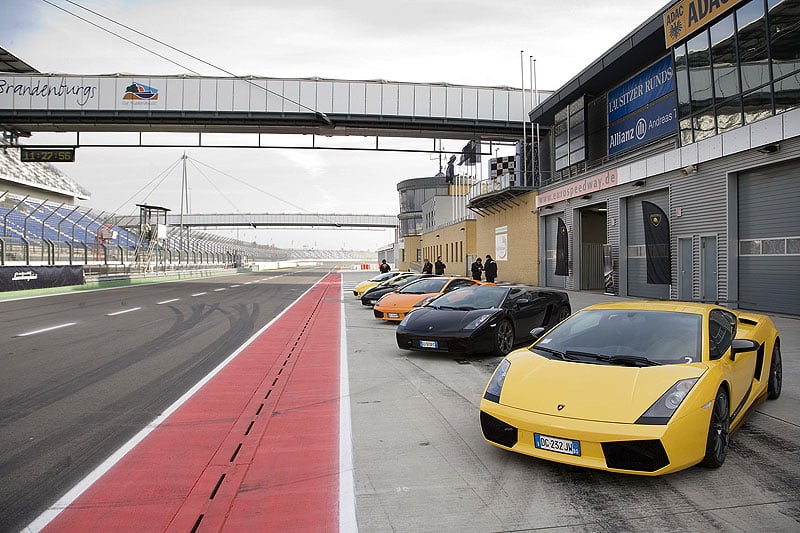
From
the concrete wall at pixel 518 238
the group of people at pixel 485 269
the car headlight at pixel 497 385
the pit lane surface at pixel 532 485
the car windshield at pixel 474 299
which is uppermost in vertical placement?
the concrete wall at pixel 518 238

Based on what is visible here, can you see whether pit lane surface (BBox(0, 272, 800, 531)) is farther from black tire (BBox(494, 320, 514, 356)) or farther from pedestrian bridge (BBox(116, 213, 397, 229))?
pedestrian bridge (BBox(116, 213, 397, 229))

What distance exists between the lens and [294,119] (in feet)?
85.4

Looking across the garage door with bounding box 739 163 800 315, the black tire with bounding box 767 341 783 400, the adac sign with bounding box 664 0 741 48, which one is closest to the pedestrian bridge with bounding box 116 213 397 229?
the adac sign with bounding box 664 0 741 48

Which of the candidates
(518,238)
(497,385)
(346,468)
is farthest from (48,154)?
(497,385)

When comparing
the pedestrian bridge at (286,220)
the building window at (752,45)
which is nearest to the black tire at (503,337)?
the building window at (752,45)

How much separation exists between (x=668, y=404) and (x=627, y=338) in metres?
1.20

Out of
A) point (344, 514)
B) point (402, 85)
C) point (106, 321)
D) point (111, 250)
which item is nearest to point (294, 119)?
point (402, 85)

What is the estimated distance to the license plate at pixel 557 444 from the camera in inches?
163

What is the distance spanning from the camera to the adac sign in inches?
593

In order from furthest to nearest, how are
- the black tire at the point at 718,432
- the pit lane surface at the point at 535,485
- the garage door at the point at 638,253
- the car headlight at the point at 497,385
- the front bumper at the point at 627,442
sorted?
1. the garage door at the point at 638,253
2. the car headlight at the point at 497,385
3. the black tire at the point at 718,432
4. the front bumper at the point at 627,442
5. the pit lane surface at the point at 535,485

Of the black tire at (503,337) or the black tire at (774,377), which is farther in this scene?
the black tire at (503,337)

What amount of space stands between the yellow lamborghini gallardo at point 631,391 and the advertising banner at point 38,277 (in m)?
24.7

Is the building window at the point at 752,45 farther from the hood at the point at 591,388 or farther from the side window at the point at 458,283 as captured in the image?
the hood at the point at 591,388

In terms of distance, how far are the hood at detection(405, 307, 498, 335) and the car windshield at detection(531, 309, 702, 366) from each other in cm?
373
